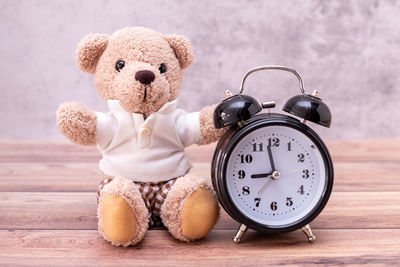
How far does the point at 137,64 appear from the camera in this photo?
1115 millimetres

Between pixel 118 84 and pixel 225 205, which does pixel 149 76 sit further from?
pixel 225 205

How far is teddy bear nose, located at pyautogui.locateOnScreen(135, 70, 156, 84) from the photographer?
3.54 feet

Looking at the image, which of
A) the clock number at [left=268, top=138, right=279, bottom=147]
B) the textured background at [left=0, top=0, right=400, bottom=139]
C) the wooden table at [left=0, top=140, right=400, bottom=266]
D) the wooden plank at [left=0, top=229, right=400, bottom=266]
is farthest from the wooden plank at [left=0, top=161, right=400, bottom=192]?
the textured background at [left=0, top=0, right=400, bottom=139]

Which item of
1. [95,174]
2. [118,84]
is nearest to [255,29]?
[95,174]

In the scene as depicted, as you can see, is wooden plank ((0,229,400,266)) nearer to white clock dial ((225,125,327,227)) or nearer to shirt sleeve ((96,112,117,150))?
white clock dial ((225,125,327,227))

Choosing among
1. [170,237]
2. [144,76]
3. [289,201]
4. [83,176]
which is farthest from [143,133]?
[83,176]

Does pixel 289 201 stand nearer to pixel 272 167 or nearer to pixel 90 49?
pixel 272 167

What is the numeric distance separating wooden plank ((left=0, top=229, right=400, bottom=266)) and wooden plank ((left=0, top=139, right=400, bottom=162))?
2.26 ft

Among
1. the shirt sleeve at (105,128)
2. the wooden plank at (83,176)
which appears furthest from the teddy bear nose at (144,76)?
the wooden plank at (83,176)

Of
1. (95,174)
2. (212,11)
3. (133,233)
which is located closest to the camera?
(133,233)

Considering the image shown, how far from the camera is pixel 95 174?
162cm

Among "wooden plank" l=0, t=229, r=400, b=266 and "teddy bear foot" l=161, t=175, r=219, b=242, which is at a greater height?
"teddy bear foot" l=161, t=175, r=219, b=242

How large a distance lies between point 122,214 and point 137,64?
12.5 inches

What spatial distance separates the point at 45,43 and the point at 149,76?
50.2 inches
